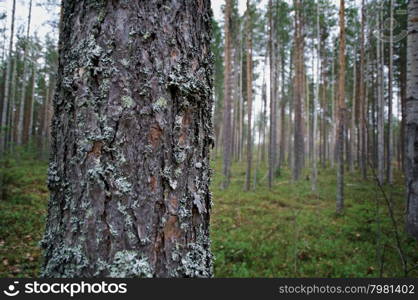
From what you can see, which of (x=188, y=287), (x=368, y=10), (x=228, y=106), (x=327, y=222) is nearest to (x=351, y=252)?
(x=327, y=222)

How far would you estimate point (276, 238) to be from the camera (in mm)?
6141

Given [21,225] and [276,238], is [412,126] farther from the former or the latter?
[21,225]

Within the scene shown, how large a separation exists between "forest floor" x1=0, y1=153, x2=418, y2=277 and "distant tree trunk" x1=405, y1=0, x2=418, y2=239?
1.55 ft

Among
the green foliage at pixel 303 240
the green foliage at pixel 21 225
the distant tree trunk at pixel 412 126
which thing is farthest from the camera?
the distant tree trunk at pixel 412 126

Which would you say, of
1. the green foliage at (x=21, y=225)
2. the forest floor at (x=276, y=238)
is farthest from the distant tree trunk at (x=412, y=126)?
the green foliage at (x=21, y=225)

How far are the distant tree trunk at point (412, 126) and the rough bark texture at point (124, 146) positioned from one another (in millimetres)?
6356

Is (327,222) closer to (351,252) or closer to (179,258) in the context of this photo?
(351,252)

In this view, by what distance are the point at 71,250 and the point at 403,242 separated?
280 inches

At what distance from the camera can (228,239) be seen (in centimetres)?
598

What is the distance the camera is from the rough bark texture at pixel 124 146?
0.87 meters

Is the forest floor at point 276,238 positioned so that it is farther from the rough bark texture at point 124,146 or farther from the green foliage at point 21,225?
the rough bark texture at point 124,146

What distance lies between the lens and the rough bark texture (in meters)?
0.87

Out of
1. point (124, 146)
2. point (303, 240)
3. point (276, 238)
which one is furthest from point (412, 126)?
point (124, 146)

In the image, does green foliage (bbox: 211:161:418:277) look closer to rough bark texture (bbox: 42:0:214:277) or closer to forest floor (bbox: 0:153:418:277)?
forest floor (bbox: 0:153:418:277)
